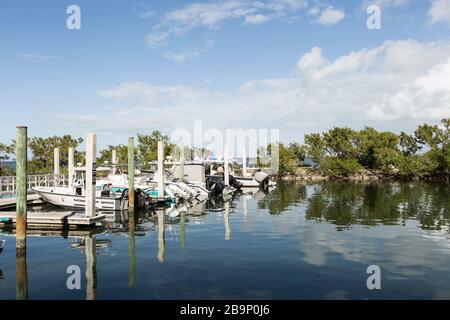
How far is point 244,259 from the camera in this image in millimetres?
13672

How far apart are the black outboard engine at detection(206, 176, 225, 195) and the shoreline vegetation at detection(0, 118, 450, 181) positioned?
69.1 feet

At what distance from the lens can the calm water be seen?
1031 centimetres

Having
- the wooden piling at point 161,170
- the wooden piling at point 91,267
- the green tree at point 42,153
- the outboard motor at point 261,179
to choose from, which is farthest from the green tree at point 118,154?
the wooden piling at point 91,267

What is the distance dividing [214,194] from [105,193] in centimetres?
1520

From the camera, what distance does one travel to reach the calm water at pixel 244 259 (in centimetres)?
1031

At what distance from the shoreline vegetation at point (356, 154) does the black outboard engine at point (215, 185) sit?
2108 cm

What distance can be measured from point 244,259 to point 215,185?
2780cm

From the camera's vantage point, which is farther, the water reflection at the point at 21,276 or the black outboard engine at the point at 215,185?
the black outboard engine at the point at 215,185

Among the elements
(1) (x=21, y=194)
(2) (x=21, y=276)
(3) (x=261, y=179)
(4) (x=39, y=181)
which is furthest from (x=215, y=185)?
(2) (x=21, y=276)

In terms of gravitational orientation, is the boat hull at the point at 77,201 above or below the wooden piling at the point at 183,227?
above

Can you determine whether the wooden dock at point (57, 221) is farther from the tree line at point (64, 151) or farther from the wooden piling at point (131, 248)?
the tree line at point (64, 151)

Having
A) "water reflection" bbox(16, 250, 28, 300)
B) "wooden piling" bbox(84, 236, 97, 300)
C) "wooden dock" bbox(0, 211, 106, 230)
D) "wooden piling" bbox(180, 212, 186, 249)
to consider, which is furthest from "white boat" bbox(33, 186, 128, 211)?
"water reflection" bbox(16, 250, 28, 300)
